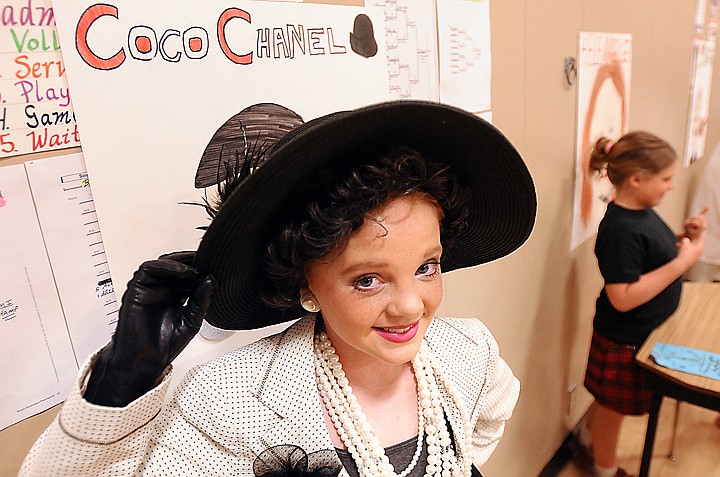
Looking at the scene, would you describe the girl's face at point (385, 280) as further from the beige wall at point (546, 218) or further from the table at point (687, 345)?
the table at point (687, 345)

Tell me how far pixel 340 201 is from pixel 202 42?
306 mm

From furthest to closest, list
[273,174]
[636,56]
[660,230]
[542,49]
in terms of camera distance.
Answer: [636,56]
[660,230]
[542,49]
[273,174]

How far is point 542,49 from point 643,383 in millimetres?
1048

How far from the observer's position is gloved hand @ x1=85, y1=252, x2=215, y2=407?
525 millimetres

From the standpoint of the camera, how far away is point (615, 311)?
1.67 metres

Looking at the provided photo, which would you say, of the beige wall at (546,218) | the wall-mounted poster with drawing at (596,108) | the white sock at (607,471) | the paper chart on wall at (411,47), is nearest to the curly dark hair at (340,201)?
the paper chart on wall at (411,47)

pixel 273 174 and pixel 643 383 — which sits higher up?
pixel 273 174

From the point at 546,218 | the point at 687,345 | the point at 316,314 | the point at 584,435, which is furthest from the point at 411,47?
the point at 584,435

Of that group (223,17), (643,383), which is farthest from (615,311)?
(223,17)

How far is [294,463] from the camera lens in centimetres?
61

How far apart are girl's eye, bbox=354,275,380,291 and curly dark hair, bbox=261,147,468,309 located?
0.15ft

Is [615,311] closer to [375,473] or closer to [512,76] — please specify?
[512,76]

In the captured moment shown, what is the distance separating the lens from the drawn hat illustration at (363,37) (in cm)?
88

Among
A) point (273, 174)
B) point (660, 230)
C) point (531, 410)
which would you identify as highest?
point (273, 174)
